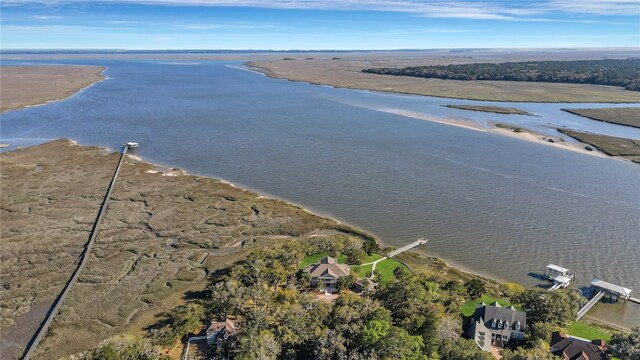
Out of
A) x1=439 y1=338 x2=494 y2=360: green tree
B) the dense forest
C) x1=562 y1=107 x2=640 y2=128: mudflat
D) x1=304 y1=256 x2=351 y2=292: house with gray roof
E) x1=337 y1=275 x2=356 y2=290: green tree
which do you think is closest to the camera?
x1=439 y1=338 x2=494 y2=360: green tree

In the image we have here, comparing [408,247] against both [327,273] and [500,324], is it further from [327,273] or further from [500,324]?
[500,324]

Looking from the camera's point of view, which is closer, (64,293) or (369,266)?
(64,293)

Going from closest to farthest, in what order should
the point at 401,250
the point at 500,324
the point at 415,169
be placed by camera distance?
the point at 500,324 < the point at 401,250 < the point at 415,169

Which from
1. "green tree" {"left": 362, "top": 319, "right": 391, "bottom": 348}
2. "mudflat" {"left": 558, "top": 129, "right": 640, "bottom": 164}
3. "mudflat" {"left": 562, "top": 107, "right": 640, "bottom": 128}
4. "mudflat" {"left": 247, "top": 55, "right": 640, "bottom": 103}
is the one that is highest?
"mudflat" {"left": 247, "top": 55, "right": 640, "bottom": 103}

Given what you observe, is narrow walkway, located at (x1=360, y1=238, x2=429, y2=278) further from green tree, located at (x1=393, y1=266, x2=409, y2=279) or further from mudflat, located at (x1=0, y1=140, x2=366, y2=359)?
mudflat, located at (x1=0, y1=140, x2=366, y2=359)

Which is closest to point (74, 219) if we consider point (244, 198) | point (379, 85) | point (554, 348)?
point (244, 198)

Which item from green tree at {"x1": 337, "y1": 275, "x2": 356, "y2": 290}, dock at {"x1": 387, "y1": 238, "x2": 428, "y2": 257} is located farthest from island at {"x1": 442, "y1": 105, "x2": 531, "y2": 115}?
green tree at {"x1": 337, "y1": 275, "x2": 356, "y2": 290}

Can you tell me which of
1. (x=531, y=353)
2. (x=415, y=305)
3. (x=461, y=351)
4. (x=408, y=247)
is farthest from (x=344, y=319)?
(x=408, y=247)
